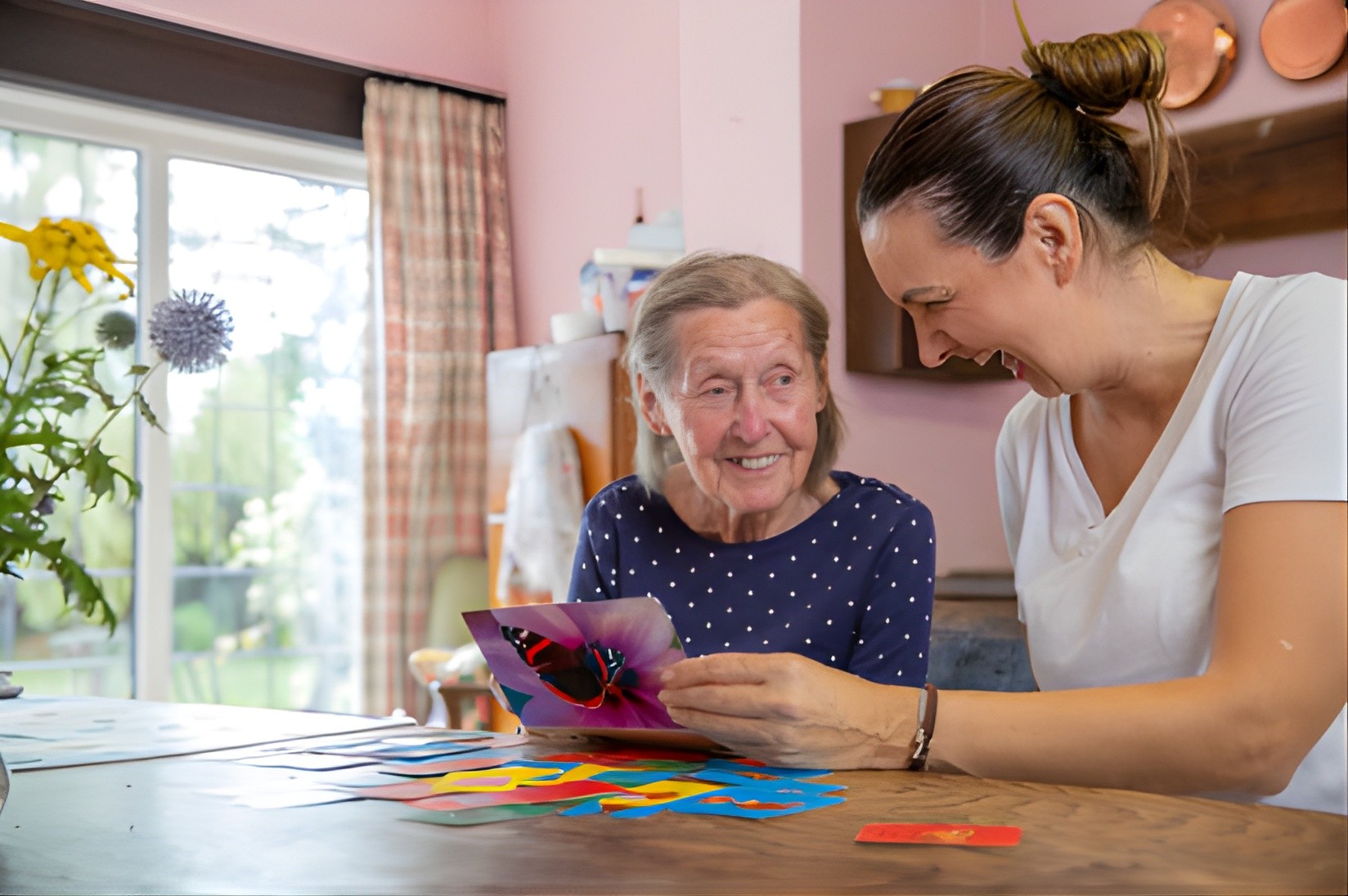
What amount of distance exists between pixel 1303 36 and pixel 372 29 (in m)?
3.32

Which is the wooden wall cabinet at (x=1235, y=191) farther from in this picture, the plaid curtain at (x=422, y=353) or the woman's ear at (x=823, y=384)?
the plaid curtain at (x=422, y=353)

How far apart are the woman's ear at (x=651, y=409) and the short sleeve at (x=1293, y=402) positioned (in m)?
0.73

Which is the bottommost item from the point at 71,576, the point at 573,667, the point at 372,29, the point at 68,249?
the point at 573,667

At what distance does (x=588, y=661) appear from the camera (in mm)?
1177

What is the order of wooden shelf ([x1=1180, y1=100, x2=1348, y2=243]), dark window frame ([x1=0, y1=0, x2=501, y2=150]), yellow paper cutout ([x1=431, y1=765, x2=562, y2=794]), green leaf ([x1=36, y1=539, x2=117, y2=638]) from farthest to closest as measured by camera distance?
dark window frame ([x1=0, y1=0, x2=501, y2=150]), wooden shelf ([x1=1180, y1=100, x2=1348, y2=243]), yellow paper cutout ([x1=431, y1=765, x2=562, y2=794]), green leaf ([x1=36, y1=539, x2=117, y2=638])

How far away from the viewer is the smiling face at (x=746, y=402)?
156 cm

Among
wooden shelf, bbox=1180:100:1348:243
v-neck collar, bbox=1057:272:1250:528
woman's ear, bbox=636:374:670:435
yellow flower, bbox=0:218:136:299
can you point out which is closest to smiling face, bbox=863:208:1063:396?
v-neck collar, bbox=1057:272:1250:528

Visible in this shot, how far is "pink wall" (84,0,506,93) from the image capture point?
4432 millimetres

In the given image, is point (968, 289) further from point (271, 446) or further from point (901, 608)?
point (271, 446)

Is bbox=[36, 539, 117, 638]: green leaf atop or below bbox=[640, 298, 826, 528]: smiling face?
below

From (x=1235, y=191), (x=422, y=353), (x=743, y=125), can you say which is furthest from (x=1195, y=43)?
(x=422, y=353)

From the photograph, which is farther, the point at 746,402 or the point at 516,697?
the point at 746,402

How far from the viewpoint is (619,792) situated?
0.97m

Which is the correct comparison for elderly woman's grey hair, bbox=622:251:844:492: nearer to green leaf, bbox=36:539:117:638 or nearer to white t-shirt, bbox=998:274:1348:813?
white t-shirt, bbox=998:274:1348:813
